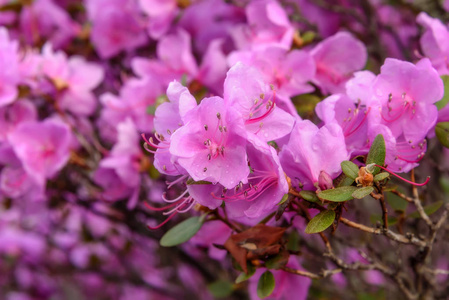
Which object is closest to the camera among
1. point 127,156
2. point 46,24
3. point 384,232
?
point 384,232

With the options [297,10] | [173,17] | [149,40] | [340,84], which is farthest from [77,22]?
[340,84]

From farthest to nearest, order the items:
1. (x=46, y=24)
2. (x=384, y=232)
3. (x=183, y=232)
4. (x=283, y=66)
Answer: (x=46, y=24)
(x=283, y=66)
(x=183, y=232)
(x=384, y=232)

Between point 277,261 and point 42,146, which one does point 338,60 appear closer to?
point 277,261

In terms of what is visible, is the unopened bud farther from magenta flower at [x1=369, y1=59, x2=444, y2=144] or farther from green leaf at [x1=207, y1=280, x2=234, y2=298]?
green leaf at [x1=207, y1=280, x2=234, y2=298]

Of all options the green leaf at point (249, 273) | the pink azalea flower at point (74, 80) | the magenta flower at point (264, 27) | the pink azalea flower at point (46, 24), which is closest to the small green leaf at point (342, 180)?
the green leaf at point (249, 273)

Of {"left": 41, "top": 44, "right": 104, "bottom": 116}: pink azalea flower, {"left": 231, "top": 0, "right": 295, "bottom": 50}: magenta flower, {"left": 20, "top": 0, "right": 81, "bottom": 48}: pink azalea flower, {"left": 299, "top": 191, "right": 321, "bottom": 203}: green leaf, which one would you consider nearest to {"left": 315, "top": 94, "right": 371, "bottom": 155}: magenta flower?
{"left": 299, "top": 191, "right": 321, "bottom": 203}: green leaf

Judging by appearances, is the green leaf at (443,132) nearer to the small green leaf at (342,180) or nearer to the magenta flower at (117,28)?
the small green leaf at (342,180)

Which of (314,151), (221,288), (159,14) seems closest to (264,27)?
(159,14)
